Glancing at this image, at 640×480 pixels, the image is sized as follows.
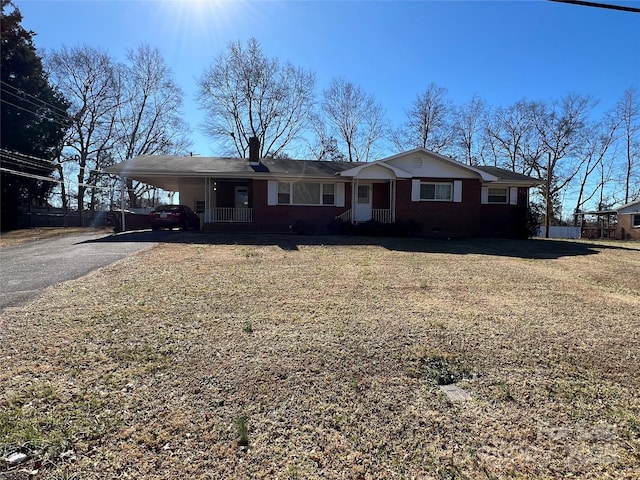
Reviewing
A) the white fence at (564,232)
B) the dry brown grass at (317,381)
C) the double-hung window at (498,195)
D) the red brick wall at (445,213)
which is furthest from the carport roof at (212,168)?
the white fence at (564,232)

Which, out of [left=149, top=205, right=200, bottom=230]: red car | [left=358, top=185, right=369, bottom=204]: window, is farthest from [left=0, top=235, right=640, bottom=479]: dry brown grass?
[left=358, top=185, right=369, bottom=204]: window

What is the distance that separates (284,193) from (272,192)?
57 centimetres

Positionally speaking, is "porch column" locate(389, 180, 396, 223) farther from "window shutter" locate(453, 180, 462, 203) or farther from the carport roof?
"window shutter" locate(453, 180, 462, 203)

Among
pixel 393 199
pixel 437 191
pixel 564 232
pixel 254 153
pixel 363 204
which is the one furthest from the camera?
pixel 564 232

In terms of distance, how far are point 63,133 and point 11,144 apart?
3.85 metres

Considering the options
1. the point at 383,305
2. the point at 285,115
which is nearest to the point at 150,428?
the point at 383,305

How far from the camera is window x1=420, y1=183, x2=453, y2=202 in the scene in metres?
17.7

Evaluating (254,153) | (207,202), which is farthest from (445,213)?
(207,202)

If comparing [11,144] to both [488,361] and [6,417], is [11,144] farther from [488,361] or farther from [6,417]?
[488,361]

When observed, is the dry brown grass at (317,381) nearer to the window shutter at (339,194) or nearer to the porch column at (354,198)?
the porch column at (354,198)

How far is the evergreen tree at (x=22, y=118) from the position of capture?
923 inches

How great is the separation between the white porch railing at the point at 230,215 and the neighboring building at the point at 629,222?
28351 mm

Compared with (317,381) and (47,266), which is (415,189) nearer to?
(47,266)

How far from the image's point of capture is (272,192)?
17438 mm
